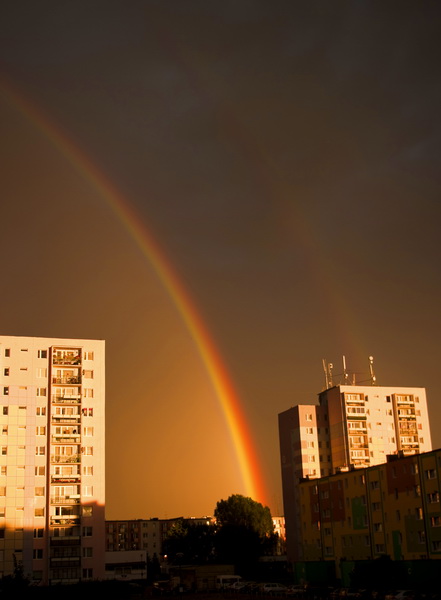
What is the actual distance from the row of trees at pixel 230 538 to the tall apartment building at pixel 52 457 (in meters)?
31.8

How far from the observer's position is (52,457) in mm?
102875

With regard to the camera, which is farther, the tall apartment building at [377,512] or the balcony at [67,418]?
the balcony at [67,418]

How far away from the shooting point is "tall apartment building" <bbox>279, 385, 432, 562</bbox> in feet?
438

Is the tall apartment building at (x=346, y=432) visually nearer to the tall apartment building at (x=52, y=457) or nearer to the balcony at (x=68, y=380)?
the tall apartment building at (x=52, y=457)

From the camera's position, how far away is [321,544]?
89875 mm

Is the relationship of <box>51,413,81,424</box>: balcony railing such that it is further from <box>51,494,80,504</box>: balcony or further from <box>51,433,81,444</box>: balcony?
<box>51,494,80,504</box>: balcony

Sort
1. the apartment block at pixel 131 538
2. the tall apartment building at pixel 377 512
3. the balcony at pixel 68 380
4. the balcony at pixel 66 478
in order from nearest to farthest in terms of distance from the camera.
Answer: the tall apartment building at pixel 377 512 → the balcony at pixel 66 478 → the balcony at pixel 68 380 → the apartment block at pixel 131 538

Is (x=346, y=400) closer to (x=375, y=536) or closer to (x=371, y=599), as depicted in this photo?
(x=375, y=536)

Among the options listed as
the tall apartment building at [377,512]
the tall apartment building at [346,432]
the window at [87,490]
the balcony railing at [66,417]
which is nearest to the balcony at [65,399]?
the balcony railing at [66,417]

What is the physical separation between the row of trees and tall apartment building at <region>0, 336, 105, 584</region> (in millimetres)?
31829

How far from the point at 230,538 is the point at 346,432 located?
2838cm

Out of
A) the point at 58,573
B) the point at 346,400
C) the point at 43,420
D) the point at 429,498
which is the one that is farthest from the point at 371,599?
the point at 346,400

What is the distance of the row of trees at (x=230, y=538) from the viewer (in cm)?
12456

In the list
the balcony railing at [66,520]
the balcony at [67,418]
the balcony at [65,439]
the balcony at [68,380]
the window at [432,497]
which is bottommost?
the balcony railing at [66,520]
